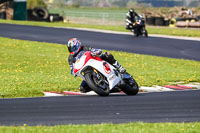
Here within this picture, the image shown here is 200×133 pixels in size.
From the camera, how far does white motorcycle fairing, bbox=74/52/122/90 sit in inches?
492

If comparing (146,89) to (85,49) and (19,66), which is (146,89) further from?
(19,66)

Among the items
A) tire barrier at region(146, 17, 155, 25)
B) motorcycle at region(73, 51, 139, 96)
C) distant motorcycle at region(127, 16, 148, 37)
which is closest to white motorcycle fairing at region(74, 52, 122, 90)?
motorcycle at region(73, 51, 139, 96)

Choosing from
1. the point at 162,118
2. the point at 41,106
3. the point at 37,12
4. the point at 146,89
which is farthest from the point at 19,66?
the point at 37,12

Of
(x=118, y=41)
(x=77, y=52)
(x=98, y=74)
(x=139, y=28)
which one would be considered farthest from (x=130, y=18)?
(x=98, y=74)

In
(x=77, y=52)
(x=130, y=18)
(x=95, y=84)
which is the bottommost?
(x=130, y=18)

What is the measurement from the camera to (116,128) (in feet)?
27.2

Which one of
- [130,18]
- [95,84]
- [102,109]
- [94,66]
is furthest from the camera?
[130,18]

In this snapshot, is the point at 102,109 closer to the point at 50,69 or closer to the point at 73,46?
the point at 73,46

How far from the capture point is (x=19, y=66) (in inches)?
761

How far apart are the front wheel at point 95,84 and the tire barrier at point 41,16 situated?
38.0 m

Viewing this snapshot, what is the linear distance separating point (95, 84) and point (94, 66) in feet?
1.46

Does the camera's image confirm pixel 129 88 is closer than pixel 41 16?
Yes

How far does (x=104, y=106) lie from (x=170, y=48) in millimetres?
17232

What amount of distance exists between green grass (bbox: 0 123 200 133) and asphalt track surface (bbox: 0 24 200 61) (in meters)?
16.3
